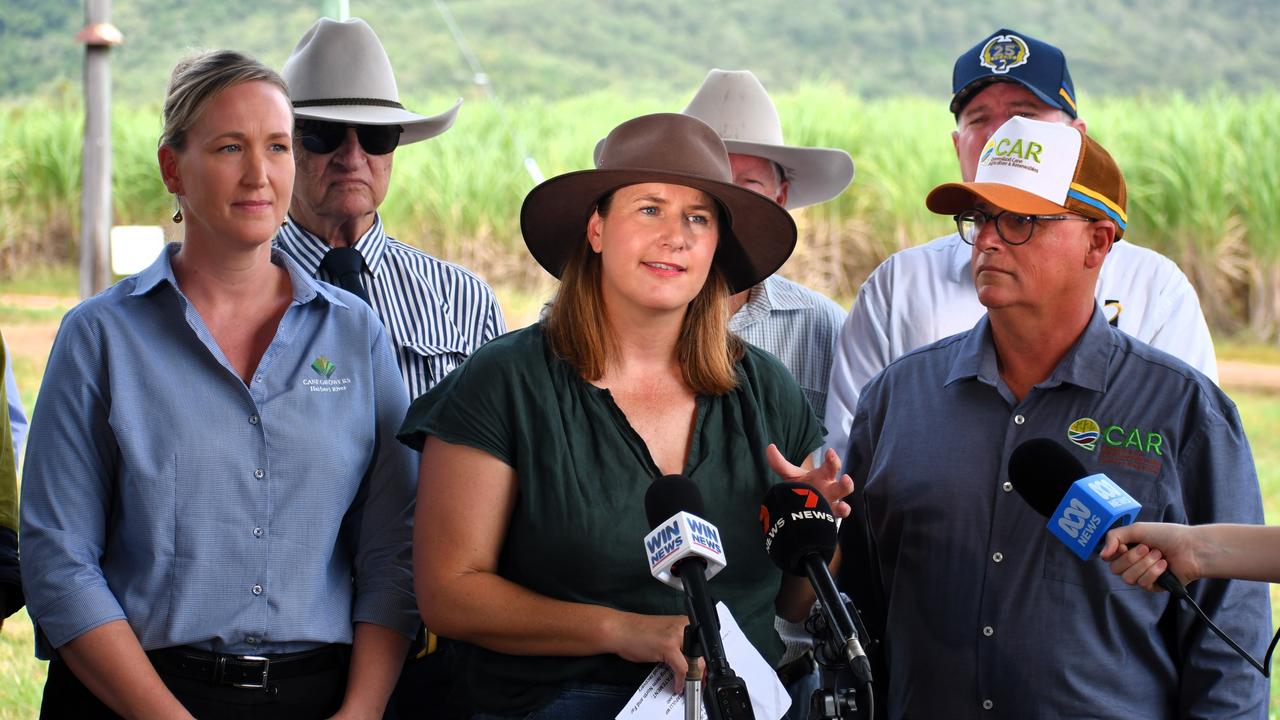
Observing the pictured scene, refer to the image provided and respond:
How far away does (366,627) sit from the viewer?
2.85 meters

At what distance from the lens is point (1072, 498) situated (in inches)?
93.0

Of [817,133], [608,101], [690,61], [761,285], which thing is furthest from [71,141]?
[761,285]

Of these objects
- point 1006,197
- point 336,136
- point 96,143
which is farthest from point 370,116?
point 96,143

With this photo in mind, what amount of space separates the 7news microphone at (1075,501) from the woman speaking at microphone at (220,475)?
4.28ft

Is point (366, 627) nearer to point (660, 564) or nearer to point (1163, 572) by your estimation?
point (660, 564)

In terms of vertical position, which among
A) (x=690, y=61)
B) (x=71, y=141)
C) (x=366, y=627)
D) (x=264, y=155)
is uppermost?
(x=690, y=61)

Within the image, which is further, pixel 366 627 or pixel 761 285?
pixel 761 285

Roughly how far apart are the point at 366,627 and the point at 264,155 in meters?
1.01

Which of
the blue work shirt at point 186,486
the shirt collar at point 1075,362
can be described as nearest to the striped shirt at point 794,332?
the shirt collar at point 1075,362

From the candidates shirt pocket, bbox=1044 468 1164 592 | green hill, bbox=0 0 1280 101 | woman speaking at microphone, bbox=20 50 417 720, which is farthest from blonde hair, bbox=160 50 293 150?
green hill, bbox=0 0 1280 101

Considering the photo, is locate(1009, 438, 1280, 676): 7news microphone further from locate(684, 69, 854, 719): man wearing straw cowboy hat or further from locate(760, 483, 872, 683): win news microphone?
locate(684, 69, 854, 719): man wearing straw cowboy hat

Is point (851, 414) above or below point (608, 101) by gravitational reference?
below

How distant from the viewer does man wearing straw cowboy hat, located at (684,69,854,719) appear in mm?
4055

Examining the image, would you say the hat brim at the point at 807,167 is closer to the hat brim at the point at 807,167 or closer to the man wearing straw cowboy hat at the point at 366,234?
the hat brim at the point at 807,167
